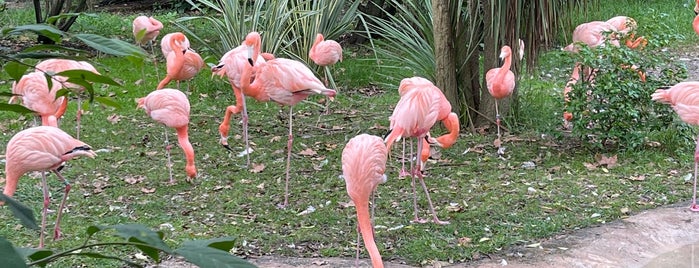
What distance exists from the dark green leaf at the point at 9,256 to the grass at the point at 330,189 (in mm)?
3600

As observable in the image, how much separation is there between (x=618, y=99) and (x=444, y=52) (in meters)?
1.43

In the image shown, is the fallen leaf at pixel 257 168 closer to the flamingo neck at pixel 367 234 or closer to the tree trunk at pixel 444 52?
the tree trunk at pixel 444 52

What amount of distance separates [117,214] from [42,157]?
88cm

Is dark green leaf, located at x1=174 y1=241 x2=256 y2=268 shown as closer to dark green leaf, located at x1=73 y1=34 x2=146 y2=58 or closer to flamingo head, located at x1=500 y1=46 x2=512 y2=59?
dark green leaf, located at x1=73 y1=34 x2=146 y2=58

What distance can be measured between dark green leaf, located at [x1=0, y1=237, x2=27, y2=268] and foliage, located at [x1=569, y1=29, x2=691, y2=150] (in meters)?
5.59

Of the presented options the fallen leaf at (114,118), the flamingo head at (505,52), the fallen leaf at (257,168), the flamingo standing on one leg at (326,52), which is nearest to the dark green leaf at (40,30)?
the fallen leaf at (257,168)

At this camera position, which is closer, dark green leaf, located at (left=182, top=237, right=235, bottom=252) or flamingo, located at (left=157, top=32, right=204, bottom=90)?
dark green leaf, located at (left=182, top=237, right=235, bottom=252)

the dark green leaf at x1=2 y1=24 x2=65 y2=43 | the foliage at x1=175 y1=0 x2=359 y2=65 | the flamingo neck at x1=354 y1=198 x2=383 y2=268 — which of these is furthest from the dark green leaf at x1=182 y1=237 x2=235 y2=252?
the foliage at x1=175 y1=0 x2=359 y2=65

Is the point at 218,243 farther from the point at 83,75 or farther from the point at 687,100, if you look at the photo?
the point at 687,100

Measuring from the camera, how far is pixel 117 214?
16.4 feet

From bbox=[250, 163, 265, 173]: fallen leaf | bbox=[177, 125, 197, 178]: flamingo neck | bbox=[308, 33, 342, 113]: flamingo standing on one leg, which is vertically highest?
bbox=[308, 33, 342, 113]: flamingo standing on one leg

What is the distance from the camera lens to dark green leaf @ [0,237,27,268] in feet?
2.03

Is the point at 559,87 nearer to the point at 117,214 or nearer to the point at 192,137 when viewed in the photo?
the point at 192,137

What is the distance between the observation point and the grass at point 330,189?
450cm
